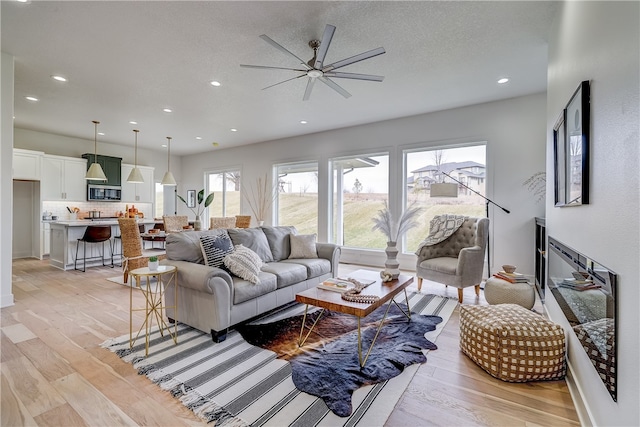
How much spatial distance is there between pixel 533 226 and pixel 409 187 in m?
2.05

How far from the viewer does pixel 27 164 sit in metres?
6.15

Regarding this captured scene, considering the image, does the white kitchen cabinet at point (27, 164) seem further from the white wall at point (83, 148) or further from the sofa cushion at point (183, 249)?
the sofa cushion at point (183, 249)

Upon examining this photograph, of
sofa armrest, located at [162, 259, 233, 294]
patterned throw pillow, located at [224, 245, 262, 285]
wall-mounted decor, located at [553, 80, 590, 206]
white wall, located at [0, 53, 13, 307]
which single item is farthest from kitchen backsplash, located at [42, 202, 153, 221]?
wall-mounted decor, located at [553, 80, 590, 206]

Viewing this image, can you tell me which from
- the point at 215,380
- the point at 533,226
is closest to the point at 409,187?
the point at 533,226

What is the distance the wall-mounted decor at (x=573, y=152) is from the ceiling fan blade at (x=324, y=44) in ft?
5.58

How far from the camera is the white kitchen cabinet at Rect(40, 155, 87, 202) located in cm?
649

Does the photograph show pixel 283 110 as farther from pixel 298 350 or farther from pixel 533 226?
pixel 533 226

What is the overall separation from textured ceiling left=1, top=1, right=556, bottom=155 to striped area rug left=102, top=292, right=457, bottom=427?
290 centimetres

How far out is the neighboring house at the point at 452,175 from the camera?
16.2 feet

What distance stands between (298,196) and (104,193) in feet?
16.8

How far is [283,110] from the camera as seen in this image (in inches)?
201

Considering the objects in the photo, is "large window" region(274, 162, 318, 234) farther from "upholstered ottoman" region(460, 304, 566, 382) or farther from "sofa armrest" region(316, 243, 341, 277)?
"upholstered ottoman" region(460, 304, 566, 382)

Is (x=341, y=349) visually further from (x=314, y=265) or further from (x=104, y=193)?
(x=104, y=193)

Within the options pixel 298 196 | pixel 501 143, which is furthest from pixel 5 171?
pixel 501 143
